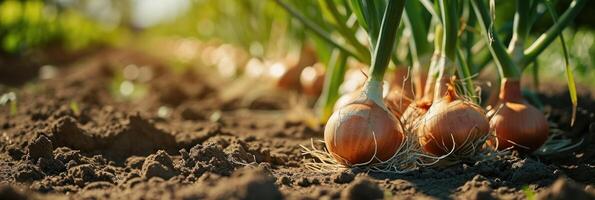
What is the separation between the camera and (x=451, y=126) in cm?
200

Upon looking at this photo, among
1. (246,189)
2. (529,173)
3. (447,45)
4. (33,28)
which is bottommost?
(529,173)

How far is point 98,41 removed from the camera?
11414mm

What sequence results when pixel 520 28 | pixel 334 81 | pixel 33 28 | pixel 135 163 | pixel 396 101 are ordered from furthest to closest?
pixel 33 28, pixel 334 81, pixel 396 101, pixel 520 28, pixel 135 163

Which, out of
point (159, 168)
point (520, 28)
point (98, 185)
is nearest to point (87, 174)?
point (98, 185)

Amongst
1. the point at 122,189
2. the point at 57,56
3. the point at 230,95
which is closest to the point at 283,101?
the point at 230,95

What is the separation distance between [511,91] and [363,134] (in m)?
0.60

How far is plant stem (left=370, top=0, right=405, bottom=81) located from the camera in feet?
6.59

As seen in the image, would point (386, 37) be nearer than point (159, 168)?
No

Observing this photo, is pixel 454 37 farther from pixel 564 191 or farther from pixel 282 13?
pixel 282 13

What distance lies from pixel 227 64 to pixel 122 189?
17.1 feet

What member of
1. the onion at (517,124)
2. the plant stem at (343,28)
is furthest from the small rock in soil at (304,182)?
the plant stem at (343,28)

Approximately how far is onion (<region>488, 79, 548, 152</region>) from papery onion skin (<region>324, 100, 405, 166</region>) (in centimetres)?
36

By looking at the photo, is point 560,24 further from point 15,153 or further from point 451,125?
point 15,153

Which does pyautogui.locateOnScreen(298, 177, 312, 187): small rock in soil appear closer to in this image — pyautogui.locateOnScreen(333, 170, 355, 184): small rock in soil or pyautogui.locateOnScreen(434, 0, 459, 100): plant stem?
pyautogui.locateOnScreen(333, 170, 355, 184): small rock in soil
